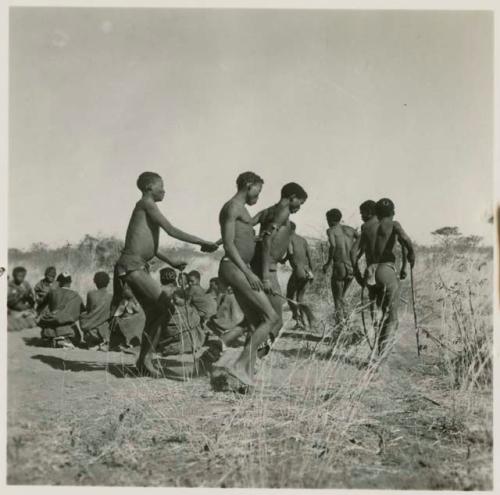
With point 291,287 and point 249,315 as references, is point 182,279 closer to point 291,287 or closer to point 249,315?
point 249,315

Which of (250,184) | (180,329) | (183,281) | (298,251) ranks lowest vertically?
(180,329)

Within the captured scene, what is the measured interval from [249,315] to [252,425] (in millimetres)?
1029

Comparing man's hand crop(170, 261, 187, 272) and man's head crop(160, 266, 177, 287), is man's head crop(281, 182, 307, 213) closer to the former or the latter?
man's hand crop(170, 261, 187, 272)

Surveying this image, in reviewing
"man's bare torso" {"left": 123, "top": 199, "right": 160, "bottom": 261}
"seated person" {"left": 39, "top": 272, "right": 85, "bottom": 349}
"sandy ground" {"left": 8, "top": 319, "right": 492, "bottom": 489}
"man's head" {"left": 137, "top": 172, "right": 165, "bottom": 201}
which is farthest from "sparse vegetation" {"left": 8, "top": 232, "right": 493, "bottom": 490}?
"man's head" {"left": 137, "top": 172, "right": 165, "bottom": 201}

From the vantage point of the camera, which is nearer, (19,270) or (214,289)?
(19,270)

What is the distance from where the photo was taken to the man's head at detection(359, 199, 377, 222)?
22.2 ft

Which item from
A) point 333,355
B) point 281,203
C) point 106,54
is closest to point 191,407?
point 333,355

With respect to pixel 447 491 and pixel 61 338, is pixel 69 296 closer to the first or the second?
pixel 61 338

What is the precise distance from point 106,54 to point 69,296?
2.40m

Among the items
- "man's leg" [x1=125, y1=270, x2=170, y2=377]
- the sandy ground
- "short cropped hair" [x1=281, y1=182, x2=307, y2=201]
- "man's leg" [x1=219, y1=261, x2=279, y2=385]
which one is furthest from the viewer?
"short cropped hair" [x1=281, y1=182, x2=307, y2=201]

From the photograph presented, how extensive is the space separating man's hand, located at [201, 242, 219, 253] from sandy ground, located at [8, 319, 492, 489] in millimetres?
1104

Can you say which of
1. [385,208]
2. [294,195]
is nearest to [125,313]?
[294,195]

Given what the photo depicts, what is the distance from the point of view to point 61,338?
673 centimetres

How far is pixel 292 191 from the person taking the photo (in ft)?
22.0
